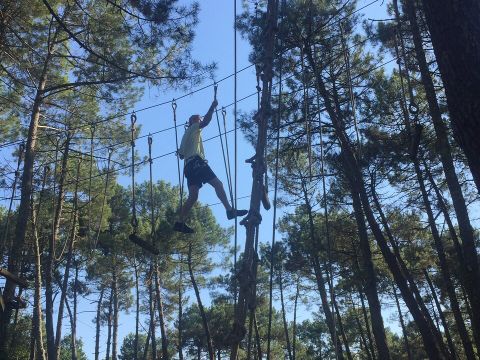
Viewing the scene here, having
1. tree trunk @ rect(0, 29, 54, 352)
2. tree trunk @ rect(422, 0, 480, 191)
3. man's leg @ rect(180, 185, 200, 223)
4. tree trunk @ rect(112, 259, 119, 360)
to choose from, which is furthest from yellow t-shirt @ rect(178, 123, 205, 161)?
tree trunk @ rect(112, 259, 119, 360)

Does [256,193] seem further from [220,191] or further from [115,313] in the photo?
[115,313]

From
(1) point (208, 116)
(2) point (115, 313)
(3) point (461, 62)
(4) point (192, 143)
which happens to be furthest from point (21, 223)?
(2) point (115, 313)

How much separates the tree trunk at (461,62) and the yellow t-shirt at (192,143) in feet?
9.81

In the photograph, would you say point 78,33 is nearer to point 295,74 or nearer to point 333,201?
point 295,74

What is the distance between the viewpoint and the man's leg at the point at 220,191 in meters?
5.07

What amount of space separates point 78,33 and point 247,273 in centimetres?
668

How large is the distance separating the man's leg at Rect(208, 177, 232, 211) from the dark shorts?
1.8 inches

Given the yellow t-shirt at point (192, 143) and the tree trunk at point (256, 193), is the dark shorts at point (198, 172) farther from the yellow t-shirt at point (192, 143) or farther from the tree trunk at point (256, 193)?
the tree trunk at point (256, 193)

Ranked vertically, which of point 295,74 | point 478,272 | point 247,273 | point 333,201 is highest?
point 295,74

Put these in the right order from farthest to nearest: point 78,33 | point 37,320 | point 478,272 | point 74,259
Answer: point 74,259, point 37,320, point 78,33, point 478,272

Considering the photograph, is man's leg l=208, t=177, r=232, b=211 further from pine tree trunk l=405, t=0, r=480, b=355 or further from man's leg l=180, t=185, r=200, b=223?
pine tree trunk l=405, t=0, r=480, b=355

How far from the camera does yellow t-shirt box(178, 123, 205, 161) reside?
5457 millimetres

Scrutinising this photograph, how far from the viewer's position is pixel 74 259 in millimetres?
17328

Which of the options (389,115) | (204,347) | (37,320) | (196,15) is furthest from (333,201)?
(204,347)
